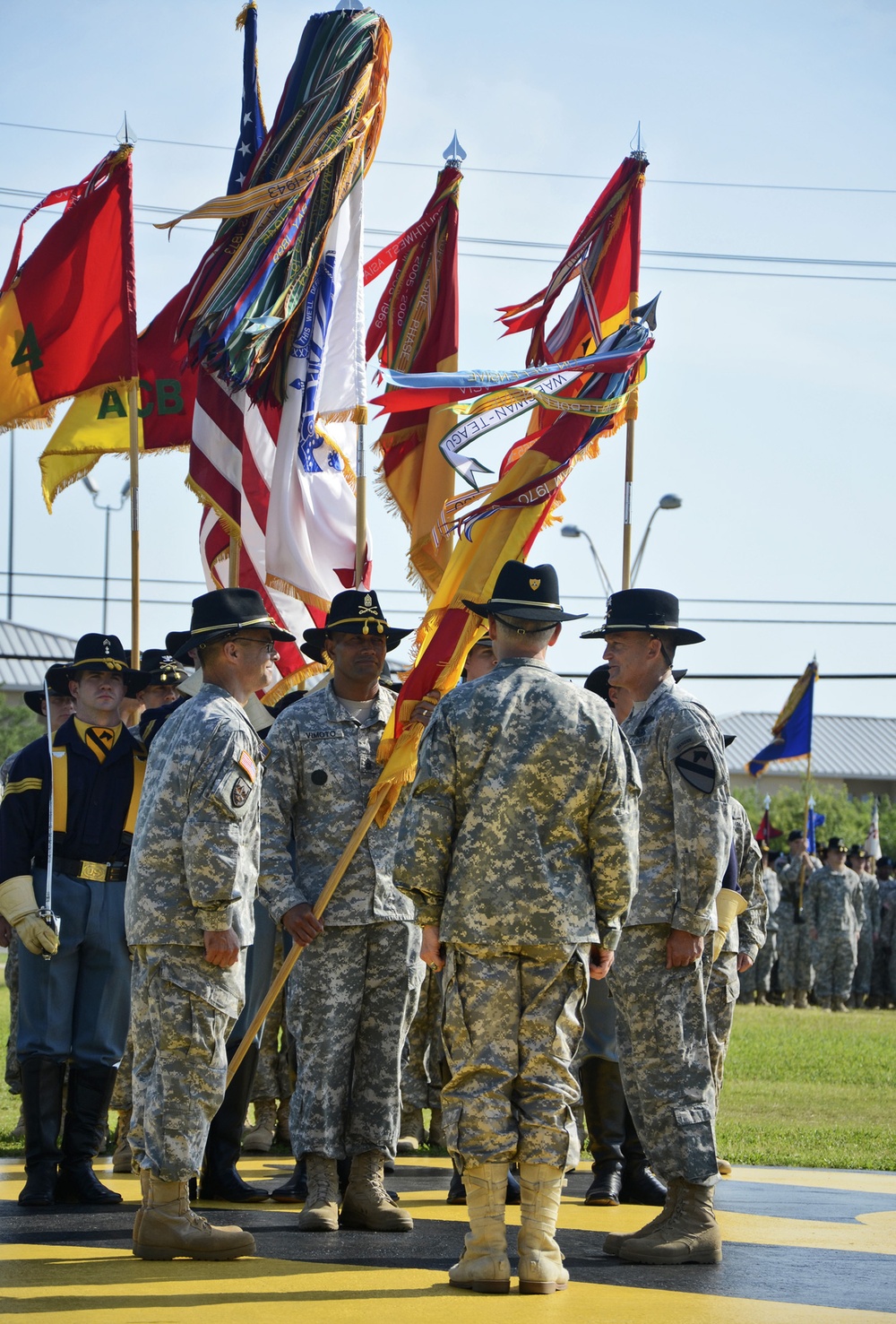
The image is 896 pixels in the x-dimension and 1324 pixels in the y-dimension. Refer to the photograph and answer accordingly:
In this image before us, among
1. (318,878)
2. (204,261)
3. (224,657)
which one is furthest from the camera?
(204,261)

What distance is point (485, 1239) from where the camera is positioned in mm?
5348

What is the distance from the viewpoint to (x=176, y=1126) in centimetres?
584

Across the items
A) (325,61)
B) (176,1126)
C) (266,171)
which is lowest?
(176,1126)

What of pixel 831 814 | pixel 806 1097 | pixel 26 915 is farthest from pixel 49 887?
pixel 831 814

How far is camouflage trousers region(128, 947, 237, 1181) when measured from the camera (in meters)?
5.84

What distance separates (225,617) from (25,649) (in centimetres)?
7249

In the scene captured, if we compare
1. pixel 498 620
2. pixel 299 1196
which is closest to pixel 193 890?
pixel 498 620

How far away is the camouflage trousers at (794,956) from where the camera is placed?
85.5ft

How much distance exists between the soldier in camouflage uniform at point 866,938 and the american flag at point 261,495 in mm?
19153

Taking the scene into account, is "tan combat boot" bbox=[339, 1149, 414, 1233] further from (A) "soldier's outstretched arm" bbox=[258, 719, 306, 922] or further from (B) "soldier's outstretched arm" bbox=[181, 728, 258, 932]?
(B) "soldier's outstretched arm" bbox=[181, 728, 258, 932]

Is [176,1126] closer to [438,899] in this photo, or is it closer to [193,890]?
[193,890]

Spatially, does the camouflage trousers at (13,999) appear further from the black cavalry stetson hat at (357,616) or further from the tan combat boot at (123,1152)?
the black cavalry stetson hat at (357,616)

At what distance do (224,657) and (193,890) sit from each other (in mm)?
948

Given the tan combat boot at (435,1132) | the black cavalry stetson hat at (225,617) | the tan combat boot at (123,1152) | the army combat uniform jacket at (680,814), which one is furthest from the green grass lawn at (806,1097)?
the black cavalry stetson hat at (225,617)
